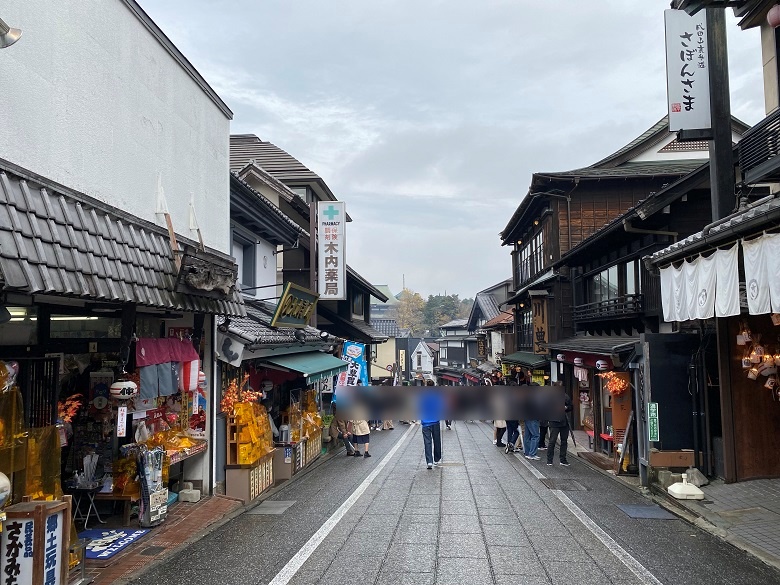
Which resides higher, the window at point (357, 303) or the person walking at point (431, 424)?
the window at point (357, 303)

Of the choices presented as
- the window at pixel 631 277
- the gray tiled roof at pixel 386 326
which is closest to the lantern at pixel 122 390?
the window at pixel 631 277

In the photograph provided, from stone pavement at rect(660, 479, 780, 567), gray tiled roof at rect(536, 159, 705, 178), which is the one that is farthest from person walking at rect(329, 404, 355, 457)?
gray tiled roof at rect(536, 159, 705, 178)

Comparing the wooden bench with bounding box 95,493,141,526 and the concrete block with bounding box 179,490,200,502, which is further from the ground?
the wooden bench with bounding box 95,493,141,526

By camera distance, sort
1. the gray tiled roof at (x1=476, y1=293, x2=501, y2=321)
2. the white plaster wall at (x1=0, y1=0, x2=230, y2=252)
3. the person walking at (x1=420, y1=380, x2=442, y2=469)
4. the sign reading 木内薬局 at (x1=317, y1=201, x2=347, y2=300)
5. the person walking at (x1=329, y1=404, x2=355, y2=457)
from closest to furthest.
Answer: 1. the white plaster wall at (x1=0, y1=0, x2=230, y2=252)
2. the person walking at (x1=420, y1=380, x2=442, y2=469)
3. the person walking at (x1=329, y1=404, x2=355, y2=457)
4. the sign reading 木内薬局 at (x1=317, y1=201, x2=347, y2=300)
5. the gray tiled roof at (x1=476, y1=293, x2=501, y2=321)

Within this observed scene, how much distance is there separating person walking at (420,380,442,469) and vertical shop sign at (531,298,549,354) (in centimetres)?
1303

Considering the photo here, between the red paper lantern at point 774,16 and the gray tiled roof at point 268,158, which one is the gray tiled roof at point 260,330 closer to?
the gray tiled roof at point 268,158

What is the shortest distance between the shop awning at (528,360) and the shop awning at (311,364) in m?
12.5

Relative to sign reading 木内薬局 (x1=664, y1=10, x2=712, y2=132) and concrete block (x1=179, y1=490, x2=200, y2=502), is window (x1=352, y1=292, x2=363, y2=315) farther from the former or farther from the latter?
concrete block (x1=179, y1=490, x2=200, y2=502)

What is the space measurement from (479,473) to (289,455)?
4.55 meters

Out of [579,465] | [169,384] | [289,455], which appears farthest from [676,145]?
[169,384]

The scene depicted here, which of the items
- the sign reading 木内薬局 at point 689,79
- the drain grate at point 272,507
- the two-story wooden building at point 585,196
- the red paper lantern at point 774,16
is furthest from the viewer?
the two-story wooden building at point 585,196

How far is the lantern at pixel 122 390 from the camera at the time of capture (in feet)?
26.8

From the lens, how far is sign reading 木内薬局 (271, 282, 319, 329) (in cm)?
1265

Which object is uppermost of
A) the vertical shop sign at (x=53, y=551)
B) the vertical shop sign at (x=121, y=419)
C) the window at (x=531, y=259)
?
the window at (x=531, y=259)
